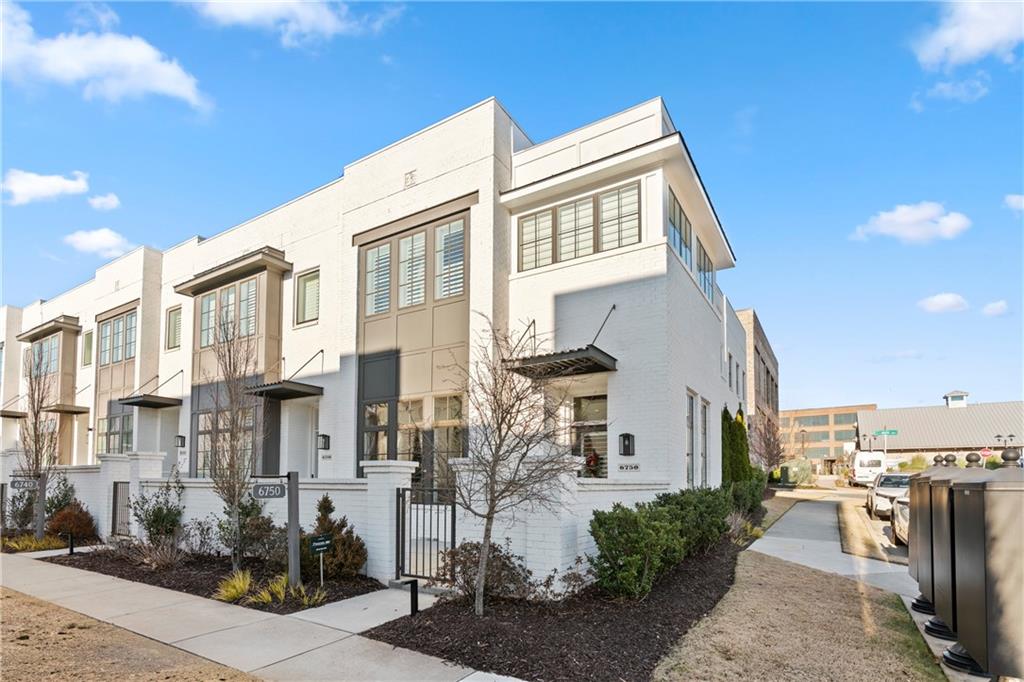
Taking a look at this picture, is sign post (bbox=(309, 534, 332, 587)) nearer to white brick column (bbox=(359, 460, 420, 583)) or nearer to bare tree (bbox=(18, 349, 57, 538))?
white brick column (bbox=(359, 460, 420, 583))

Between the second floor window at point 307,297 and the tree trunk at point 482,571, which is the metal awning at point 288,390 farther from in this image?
the tree trunk at point 482,571

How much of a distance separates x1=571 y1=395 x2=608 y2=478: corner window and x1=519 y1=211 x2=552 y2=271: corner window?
3.40 meters

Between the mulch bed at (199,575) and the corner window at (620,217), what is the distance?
8486mm

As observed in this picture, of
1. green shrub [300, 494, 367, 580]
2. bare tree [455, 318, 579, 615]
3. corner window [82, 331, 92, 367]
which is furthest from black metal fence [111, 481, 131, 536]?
corner window [82, 331, 92, 367]

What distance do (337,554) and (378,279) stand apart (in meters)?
8.98

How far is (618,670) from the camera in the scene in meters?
6.00

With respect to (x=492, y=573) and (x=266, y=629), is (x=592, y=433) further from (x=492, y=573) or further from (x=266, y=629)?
(x=266, y=629)

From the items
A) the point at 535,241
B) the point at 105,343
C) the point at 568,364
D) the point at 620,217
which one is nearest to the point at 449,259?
the point at 535,241

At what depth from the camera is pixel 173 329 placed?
23.3 meters

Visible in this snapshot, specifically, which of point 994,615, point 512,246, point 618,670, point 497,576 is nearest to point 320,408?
point 512,246

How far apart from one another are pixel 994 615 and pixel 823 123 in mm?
10316

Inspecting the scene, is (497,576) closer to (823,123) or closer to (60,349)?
(823,123)

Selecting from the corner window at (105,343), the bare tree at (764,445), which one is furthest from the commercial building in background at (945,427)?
the corner window at (105,343)

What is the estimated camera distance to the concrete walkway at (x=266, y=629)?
602cm
